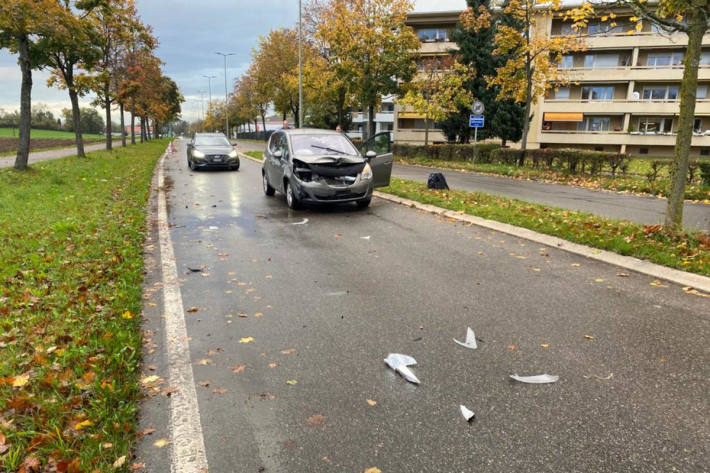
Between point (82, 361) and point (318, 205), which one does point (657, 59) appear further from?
point (82, 361)

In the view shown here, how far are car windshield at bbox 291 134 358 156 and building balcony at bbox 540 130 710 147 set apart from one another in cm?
3978

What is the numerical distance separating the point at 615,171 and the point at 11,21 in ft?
70.1

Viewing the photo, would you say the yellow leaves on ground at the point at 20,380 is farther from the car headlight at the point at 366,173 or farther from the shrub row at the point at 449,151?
the shrub row at the point at 449,151

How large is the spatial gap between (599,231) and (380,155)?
535 cm

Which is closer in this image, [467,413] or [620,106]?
[467,413]

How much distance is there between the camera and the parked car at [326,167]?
10.0m

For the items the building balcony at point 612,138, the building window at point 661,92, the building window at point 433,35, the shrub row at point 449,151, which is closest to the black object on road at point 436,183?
the shrub row at point 449,151

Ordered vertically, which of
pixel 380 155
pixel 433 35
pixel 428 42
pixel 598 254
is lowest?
pixel 598 254

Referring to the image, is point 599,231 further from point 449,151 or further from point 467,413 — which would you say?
point 449,151

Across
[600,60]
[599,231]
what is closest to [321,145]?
[599,231]

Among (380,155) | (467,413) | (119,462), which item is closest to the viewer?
(119,462)

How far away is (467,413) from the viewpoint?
9.60ft

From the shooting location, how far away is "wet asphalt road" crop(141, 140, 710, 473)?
2.60 metres

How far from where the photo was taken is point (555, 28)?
45.2 m
